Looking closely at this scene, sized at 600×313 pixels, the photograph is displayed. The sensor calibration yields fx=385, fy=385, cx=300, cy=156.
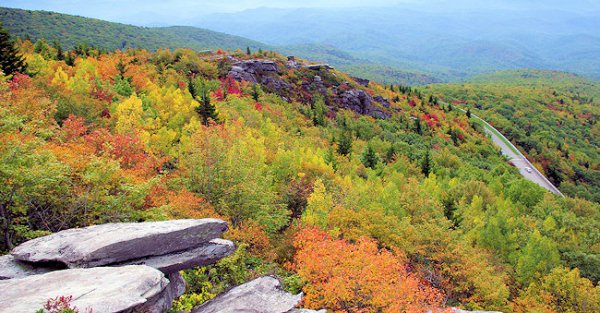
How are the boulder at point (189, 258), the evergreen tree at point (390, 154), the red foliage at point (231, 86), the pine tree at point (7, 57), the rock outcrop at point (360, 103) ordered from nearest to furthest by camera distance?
the boulder at point (189, 258) → the pine tree at point (7, 57) → the evergreen tree at point (390, 154) → the red foliage at point (231, 86) → the rock outcrop at point (360, 103)

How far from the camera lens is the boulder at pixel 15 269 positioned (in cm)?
1521

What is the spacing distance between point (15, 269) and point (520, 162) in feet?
421

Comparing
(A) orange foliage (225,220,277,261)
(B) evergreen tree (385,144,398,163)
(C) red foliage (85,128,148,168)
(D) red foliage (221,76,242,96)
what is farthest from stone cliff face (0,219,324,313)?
(D) red foliage (221,76,242,96)

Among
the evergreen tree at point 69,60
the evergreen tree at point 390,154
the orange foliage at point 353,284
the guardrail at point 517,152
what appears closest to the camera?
the orange foliage at point 353,284

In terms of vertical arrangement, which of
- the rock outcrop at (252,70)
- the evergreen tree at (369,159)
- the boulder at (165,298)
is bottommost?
the evergreen tree at (369,159)

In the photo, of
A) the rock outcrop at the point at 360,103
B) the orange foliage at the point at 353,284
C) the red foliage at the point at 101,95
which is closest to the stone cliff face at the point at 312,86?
the rock outcrop at the point at 360,103

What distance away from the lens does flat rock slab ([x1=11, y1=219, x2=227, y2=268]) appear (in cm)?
1553

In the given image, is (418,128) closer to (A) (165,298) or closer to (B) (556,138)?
(B) (556,138)

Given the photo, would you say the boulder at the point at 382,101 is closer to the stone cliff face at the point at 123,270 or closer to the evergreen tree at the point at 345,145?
the evergreen tree at the point at 345,145

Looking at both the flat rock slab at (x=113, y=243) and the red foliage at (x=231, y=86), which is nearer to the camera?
the flat rock slab at (x=113, y=243)

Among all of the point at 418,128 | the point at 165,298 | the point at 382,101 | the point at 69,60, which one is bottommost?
the point at 418,128

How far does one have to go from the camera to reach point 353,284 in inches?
763

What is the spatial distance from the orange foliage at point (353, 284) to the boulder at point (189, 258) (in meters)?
4.39

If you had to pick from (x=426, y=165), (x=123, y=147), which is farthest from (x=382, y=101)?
(x=123, y=147)
